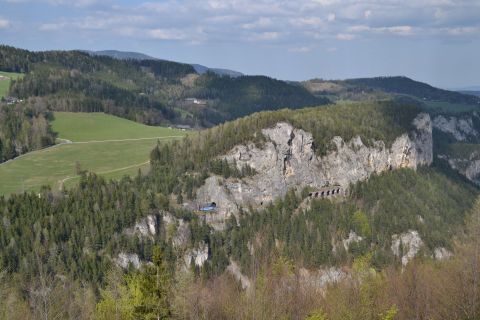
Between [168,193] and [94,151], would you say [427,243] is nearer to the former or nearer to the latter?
[168,193]

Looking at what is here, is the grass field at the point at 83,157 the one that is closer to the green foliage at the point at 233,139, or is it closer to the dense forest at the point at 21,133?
the dense forest at the point at 21,133

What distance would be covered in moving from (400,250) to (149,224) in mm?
62242

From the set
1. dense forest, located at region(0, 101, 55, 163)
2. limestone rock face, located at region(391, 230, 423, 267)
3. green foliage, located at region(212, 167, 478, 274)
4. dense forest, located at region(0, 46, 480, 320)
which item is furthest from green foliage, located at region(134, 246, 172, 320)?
dense forest, located at region(0, 101, 55, 163)

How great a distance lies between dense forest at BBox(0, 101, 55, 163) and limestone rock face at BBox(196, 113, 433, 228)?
66.3 meters

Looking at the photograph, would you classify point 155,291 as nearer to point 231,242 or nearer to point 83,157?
point 231,242

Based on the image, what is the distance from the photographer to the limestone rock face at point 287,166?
13038cm

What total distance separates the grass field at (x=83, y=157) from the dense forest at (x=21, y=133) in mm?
4936

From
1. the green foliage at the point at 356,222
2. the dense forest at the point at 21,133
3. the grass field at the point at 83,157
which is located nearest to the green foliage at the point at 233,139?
the grass field at the point at 83,157

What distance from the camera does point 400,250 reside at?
136 meters

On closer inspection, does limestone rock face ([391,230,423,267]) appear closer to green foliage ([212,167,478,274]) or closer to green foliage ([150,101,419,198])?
green foliage ([212,167,478,274])

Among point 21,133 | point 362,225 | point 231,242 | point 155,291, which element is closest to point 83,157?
point 21,133

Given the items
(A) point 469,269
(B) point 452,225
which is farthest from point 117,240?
(B) point 452,225

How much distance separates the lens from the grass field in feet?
430

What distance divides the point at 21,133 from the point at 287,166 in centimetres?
8369
